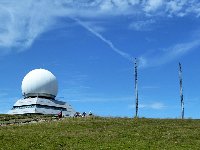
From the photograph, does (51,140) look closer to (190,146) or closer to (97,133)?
(97,133)

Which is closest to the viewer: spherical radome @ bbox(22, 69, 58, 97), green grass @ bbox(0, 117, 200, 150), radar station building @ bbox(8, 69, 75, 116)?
green grass @ bbox(0, 117, 200, 150)

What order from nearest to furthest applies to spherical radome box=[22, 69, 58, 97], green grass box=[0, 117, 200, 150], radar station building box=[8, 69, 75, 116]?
1. green grass box=[0, 117, 200, 150]
2. radar station building box=[8, 69, 75, 116]
3. spherical radome box=[22, 69, 58, 97]

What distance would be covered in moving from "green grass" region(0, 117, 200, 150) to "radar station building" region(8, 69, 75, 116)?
46317 millimetres

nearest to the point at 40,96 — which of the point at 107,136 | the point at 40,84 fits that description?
the point at 40,84

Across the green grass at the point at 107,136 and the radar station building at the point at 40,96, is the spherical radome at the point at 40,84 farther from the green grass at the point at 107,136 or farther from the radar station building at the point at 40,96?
the green grass at the point at 107,136

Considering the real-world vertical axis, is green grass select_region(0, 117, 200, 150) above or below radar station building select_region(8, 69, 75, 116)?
below

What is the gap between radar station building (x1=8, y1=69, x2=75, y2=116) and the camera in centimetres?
9881

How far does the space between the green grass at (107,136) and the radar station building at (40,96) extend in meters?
46.3

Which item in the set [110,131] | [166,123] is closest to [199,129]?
[166,123]

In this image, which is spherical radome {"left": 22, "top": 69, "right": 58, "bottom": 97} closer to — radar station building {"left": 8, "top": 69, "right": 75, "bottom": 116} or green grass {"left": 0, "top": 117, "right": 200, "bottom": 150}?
radar station building {"left": 8, "top": 69, "right": 75, "bottom": 116}

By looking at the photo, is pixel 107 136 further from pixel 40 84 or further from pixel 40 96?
pixel 40 96

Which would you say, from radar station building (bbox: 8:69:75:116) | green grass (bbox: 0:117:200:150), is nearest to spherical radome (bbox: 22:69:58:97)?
radar station building (bbox: 8:69:75:116)

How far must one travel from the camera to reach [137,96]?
8238 centimetres

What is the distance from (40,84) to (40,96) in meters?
3.02
